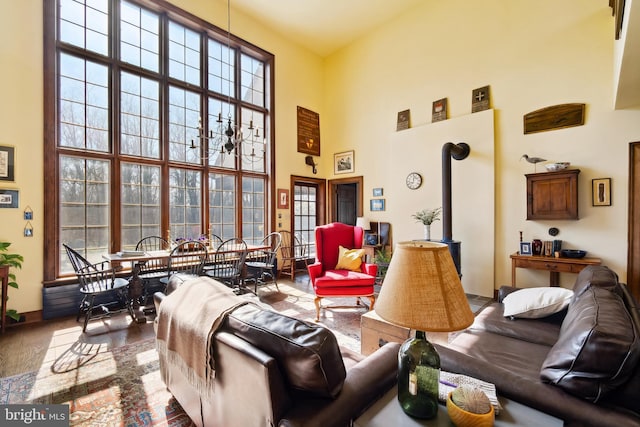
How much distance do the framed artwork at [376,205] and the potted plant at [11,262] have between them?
17.8 ft

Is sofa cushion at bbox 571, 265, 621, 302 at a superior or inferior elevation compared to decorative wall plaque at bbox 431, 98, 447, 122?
inferior

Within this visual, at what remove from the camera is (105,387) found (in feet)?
7.49

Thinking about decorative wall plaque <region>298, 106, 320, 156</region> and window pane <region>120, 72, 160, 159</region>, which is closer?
window pane <region>120, 72, 160, 159</region>

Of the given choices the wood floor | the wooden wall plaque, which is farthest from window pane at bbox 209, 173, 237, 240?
the wooden wall plaque

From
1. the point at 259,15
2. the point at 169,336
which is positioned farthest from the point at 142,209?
the point at 259,15

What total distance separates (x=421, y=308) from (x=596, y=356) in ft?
2.44

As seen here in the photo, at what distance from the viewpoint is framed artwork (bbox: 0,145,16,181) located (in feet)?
11.2

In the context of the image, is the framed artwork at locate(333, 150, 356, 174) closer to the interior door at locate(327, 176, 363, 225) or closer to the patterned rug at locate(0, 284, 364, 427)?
the interior door at locate(327, 176, 363, 225)

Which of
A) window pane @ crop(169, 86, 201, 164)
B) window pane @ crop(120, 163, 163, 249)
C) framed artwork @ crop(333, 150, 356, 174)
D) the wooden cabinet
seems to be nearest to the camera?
the wooden cabinet

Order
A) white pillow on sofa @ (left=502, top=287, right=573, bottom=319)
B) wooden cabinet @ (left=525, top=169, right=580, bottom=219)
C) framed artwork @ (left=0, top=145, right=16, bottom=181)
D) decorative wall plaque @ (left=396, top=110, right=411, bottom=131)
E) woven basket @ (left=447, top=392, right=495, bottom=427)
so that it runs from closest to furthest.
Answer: woven basket @ (left=447, top=392, right=495, bottom=427), white pillow on sofa @ (left=502, top=287, right=573, bottom=319), framed artwork @ (left=0, top=145, right=16, bottom=181), wooden cabinet @ (left=525, top=169, right=580, bottom=219), decorative wall plaque @ (left=396, top=110, right=411, bottom=131)

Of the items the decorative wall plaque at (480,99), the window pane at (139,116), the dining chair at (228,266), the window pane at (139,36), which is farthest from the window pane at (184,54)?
the decorative wall plaque at (480,99)

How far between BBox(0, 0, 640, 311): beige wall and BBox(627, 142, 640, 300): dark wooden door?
0.23 feet

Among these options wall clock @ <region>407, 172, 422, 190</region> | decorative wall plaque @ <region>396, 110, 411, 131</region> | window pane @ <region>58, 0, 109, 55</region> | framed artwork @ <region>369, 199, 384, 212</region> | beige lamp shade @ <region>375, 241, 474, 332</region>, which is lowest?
beige lamp shade @ <region>375, 241, 474, 332</region>

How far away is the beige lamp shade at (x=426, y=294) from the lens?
0.98 meters
